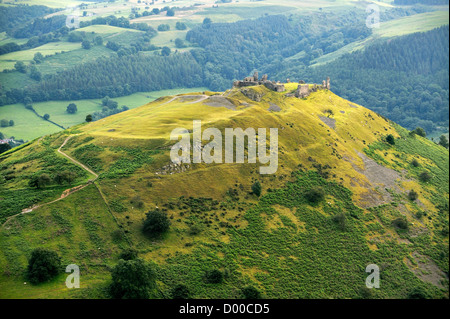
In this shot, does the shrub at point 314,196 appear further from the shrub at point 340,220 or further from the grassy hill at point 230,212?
the shrub at point 340,220

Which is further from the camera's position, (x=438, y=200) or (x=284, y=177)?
(x=438, y=200)

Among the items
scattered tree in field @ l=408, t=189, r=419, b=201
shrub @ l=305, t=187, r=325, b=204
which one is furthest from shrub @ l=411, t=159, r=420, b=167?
shrub @ l=305, t=187, r=325, b=204

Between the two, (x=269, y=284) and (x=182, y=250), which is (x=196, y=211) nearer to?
(x=182, y=250)

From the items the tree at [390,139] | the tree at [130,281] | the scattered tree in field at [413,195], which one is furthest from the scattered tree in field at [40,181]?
the tree at [390,139]

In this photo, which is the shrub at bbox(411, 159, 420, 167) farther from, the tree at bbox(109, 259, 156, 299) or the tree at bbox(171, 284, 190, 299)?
the tree at bbox(109, 259, 156, 299)

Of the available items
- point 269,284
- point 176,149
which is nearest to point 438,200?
point 269,284

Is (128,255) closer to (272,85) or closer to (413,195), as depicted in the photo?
(413,195)
